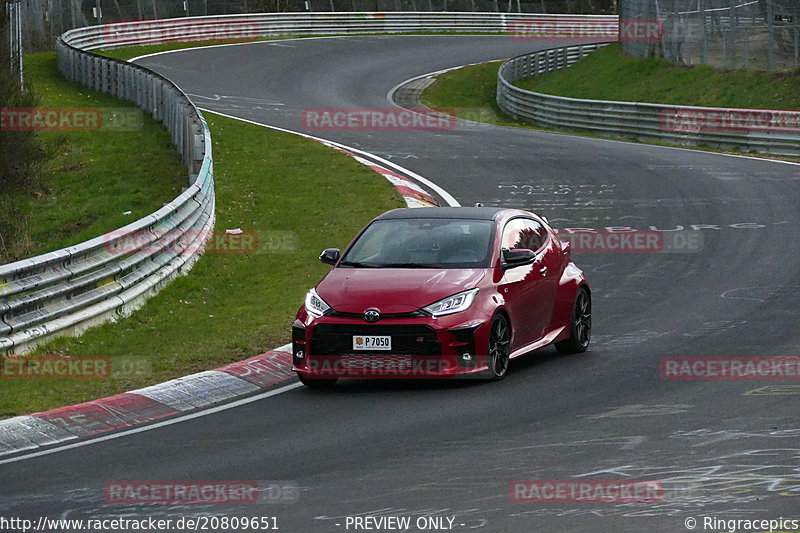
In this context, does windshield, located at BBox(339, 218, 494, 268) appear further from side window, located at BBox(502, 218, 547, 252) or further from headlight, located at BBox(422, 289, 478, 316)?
headlight, located at BBox(422, 289, 478, 316)

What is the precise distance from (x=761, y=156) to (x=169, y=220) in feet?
56.6

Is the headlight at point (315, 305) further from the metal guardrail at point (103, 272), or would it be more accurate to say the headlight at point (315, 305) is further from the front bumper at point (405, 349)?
the metal guardrail at point (103, 272)

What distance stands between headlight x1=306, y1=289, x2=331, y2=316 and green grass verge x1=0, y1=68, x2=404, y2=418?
49.7 inches

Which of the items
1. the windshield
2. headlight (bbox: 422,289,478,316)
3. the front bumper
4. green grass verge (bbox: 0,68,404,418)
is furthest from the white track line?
the front bumper

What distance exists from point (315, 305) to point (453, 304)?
1.21 m

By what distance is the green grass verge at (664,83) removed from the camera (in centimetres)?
3681

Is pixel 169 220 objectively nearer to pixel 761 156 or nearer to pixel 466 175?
pixel 466 175

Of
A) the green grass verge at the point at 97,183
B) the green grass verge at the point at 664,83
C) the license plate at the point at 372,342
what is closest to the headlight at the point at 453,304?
the license plate at the point at 372,342

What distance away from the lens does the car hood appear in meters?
11.0

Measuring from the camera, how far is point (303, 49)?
5531 cm

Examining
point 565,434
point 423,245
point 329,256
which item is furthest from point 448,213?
point 565,434

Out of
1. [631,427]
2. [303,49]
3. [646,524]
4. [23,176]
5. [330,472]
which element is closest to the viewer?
[646,524]

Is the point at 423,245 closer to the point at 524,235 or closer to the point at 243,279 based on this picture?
the point at 524,235

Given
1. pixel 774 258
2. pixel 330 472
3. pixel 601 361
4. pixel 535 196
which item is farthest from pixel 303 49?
pixel 330 472
